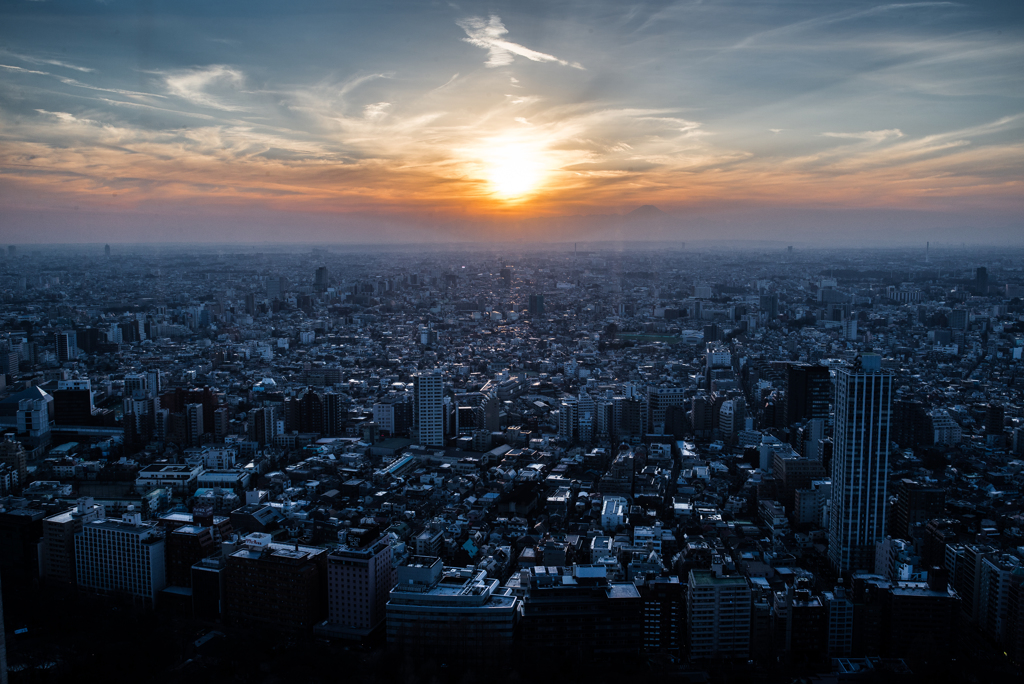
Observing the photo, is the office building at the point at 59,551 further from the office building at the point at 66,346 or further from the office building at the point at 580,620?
the office building at the point at 66,346

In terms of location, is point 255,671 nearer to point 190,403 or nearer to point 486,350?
point 190,403

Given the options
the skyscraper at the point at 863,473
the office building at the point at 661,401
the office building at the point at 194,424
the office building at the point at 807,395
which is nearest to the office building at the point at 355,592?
the skyscraper at the point at 863,473

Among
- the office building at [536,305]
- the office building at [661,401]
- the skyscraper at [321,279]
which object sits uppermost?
the skyscraper at [321,279]

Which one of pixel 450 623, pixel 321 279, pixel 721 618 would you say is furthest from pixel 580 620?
pixel 321 279

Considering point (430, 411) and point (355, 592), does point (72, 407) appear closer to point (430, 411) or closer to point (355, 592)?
point (430, 411)

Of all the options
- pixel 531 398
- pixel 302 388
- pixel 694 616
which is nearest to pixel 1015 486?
pixel 694 616

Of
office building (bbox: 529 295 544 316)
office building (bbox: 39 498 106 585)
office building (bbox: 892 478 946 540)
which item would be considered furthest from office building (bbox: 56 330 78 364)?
office building (bbox: 892 478 946 540)

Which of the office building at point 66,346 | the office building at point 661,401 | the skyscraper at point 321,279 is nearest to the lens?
the office building at point 661,401
